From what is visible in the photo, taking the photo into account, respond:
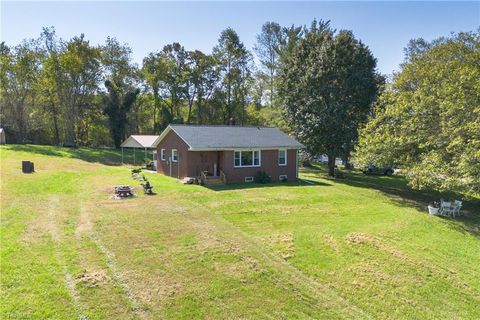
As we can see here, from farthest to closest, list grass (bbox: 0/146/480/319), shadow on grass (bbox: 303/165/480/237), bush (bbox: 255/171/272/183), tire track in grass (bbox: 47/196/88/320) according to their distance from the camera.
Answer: bush (bbox: 255/171/272/183) → shadow on grass (bbox: 303/165/480/237) → grass (bbox: 0/146/480/319) → tire track in grass (bbox: 47/196/88/320)

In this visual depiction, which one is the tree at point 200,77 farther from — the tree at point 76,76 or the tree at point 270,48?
the tree at point 76,76

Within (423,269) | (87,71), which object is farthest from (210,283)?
(87,71)

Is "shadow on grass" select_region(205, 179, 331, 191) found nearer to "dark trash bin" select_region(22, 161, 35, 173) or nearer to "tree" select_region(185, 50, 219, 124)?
"dark trash bin" select_region(22, 161, 35, 173)

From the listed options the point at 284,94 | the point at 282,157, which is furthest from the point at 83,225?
the point at 284,94

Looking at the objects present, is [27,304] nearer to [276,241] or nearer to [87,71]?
[276,241]

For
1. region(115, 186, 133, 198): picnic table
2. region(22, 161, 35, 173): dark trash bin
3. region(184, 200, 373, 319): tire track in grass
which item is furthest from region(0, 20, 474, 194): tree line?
region(22, 161, 35, 173): dark trash bin

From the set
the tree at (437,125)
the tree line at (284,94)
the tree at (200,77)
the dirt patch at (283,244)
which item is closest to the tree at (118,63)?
the tree line at (284,94)
